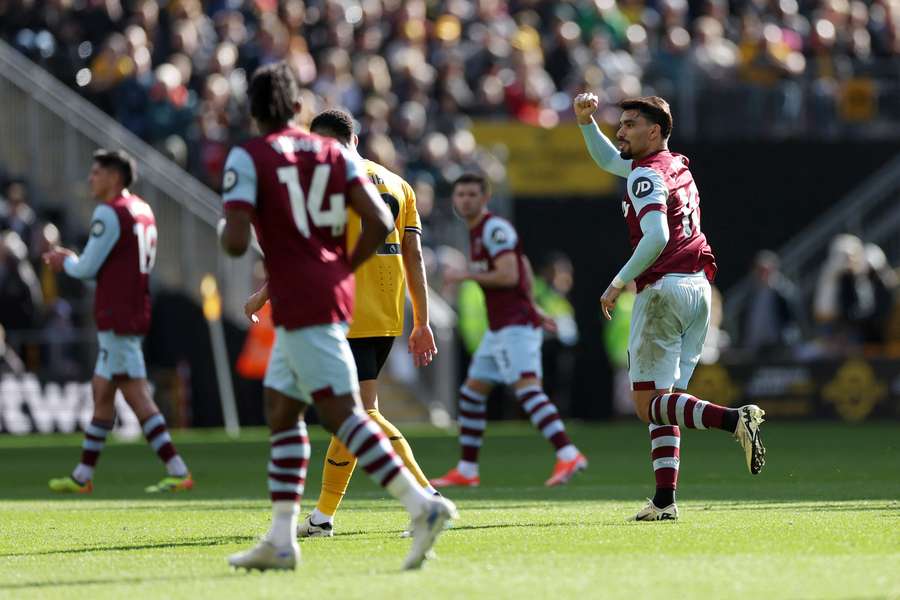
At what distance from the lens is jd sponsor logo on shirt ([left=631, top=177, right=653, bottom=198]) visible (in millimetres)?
10688

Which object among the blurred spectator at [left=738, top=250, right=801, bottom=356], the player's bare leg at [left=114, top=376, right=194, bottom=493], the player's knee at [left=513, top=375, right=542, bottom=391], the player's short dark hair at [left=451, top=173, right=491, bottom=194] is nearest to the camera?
the player's bare leg at [left=114, top=376, right=194, bottom=493]

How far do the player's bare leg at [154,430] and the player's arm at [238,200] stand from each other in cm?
636

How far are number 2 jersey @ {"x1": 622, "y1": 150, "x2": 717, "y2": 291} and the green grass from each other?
146 centimetres

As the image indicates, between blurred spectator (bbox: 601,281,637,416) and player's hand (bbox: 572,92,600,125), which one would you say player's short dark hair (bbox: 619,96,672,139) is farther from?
blurred spectator (bbox: 601,281,637,416)

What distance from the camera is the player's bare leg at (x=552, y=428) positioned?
15.1 m

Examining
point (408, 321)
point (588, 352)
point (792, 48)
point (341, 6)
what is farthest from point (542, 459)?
point (792, 48)

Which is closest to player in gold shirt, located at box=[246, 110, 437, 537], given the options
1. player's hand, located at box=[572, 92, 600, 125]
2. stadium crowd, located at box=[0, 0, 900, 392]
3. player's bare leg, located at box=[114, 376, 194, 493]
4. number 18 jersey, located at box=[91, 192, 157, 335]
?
player's hand, located at box=[572, 92, 600, 125]

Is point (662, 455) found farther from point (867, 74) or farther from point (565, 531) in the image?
point (867, 74)

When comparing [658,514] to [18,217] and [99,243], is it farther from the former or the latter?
[18,217]

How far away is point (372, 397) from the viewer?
10.4 m

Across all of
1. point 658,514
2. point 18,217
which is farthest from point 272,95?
point 18,217

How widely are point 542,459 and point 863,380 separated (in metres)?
8.76

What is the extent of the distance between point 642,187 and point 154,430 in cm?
541

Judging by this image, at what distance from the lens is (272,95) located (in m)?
8.49
